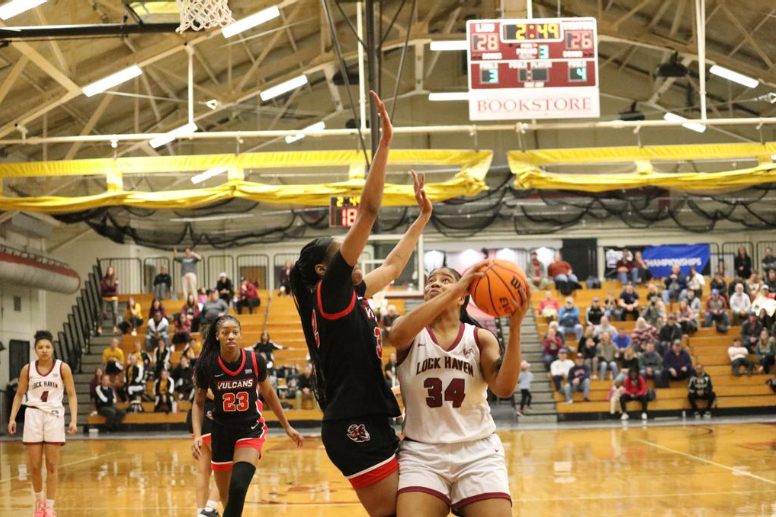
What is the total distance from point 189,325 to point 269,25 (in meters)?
7.64

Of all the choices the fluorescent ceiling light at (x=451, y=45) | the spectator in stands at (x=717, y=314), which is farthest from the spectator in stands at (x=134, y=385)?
the spectator in stands at (x=717, y=314)

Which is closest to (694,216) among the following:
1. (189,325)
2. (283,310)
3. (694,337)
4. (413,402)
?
(694,337)

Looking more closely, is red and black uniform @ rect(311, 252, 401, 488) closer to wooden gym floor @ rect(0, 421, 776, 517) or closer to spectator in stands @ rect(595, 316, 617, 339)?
wooden gym floor @ rect(0, 421, 776, 517)

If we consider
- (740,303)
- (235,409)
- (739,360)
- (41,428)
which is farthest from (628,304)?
(235,409)

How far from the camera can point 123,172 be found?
1845 cm

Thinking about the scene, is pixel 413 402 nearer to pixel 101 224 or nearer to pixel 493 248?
pixel 101 224

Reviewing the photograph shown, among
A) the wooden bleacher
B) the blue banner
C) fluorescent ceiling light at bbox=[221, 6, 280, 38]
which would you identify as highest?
fluorescent ceiling light at bbox=[221, 6, 280, 38]

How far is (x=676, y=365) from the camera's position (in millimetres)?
19922

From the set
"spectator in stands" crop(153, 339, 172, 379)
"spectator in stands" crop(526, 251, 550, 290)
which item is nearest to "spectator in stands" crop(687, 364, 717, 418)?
"spectator in stands" crop(526, 251, 550, 290)

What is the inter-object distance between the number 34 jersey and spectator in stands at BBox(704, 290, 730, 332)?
1916 centimetres

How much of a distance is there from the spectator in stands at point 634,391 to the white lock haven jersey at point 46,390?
13.5 metres

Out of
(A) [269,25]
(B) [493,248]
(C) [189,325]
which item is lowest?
(C) [189,325]

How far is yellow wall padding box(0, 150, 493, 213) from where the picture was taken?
59.5 feet

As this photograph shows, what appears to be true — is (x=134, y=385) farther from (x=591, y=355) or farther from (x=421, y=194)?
(x=421, y=194)
